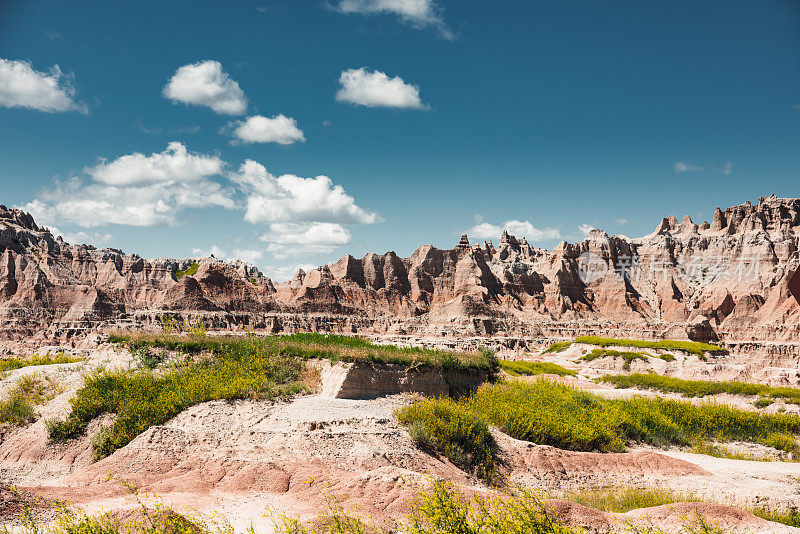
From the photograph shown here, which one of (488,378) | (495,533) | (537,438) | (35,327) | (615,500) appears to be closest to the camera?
(495,533)

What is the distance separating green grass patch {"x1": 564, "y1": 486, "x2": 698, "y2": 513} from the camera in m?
10.6

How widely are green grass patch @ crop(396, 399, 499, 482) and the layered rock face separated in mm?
61691

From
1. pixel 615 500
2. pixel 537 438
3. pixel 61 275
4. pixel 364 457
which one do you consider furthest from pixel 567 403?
pixel 61 275

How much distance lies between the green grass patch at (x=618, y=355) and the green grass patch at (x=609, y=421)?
24.8 meters

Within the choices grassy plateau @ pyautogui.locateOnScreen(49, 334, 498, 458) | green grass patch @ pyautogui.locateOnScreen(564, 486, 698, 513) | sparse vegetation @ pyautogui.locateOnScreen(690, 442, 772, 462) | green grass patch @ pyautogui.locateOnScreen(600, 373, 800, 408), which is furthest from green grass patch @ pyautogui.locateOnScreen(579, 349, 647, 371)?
green grass patch @ pyautogui.locateOnScreen(564, 486, 698, 513)

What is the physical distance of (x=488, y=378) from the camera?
25172 millimetres

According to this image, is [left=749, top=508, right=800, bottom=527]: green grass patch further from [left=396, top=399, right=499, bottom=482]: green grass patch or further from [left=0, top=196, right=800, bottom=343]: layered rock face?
[left=0, top=196, right=800, bottom=343]: layered rock face

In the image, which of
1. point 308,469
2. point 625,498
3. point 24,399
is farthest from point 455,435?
point 24,399

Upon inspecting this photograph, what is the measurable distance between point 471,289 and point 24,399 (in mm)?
92550

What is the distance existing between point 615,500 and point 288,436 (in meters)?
8.03

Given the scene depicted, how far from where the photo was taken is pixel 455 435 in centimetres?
1325

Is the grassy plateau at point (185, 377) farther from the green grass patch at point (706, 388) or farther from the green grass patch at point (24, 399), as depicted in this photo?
the green grass patch at point (706, 388)

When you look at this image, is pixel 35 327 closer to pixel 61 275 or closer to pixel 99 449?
pixel 61 275

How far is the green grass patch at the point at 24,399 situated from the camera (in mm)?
15695
